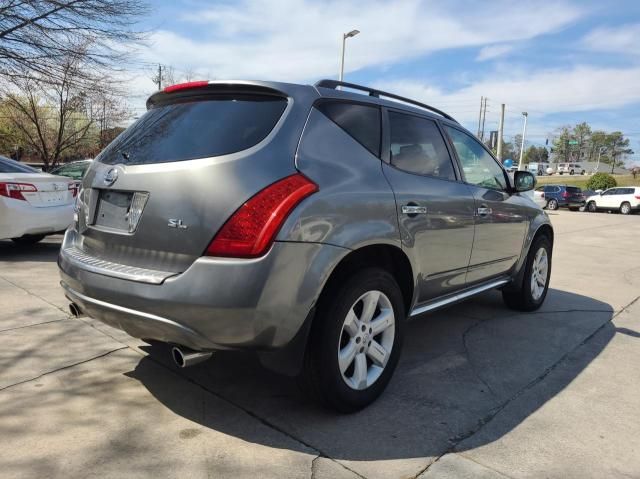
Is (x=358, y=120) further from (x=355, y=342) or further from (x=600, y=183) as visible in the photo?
(x=600, y=183)

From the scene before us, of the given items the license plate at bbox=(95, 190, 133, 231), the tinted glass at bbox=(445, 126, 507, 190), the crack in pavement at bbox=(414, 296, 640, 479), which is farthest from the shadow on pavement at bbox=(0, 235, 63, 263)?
the crack in pavement at bbox=(414, 296, 640, 479)

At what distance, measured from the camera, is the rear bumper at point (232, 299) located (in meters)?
2.28

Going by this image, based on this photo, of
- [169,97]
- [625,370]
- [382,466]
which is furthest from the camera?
[625,370]

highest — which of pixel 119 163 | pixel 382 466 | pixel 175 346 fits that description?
pixel 119 163

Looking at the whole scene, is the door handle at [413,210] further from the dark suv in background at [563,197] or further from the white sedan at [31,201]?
the dark suv in background at [563,197]

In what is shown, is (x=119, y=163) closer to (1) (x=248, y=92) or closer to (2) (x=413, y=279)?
(1) (x=248, y=92)

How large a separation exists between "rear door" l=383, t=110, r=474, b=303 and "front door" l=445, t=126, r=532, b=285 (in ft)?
0.57

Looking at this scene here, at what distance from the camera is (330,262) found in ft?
8.28

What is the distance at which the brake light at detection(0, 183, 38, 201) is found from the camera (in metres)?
6.30

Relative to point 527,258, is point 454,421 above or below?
below

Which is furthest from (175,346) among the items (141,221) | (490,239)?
(490,239)

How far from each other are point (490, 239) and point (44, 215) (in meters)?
5.53

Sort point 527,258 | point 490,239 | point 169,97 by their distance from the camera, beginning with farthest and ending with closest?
point 527,258, point 490,239, point 169,97

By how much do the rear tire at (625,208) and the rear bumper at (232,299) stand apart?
30796 mm
